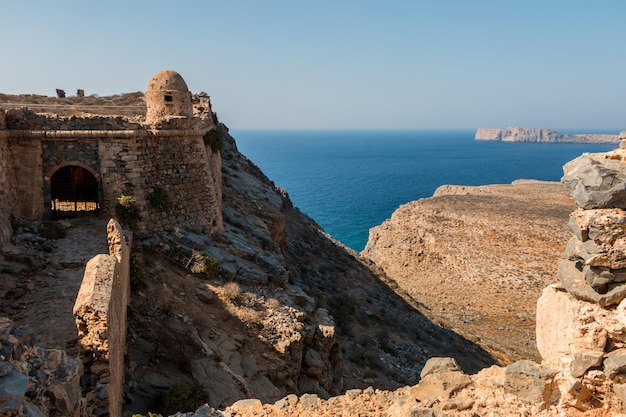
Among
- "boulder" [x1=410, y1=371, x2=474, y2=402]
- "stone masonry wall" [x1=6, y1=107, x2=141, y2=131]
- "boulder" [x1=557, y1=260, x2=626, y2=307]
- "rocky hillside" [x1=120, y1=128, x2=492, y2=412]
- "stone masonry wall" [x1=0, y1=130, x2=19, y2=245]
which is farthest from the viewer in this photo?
"stone masonry wall" [x1=6, y1=107, x2=141, y2=131]

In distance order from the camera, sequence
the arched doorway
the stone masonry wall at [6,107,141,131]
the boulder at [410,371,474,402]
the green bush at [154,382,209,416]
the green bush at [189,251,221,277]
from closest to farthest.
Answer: the boulder at [410,371,474,402], the green bush at [154,382,209,416], the stone masonry wall at [6,107,141,131], the green bush at [189,251,221,277], the arched doorway

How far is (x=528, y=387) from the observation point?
598 cm

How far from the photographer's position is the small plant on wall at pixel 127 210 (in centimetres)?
1552

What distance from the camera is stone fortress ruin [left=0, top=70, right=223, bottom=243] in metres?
15.1

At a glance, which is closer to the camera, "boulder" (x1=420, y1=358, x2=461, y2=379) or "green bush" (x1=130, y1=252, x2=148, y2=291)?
"boulder" (x1=420, y1=358, x2=461, y2=379)

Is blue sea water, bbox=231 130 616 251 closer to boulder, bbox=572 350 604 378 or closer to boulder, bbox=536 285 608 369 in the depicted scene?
boulder, bbox=536 285 608 369

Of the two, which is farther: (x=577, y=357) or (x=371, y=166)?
(x=371, y=166)

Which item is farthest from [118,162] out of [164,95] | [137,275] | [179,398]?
[179,398]

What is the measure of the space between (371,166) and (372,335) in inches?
6220

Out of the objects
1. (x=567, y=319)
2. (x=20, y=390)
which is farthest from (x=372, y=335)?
(x=20, y=390)

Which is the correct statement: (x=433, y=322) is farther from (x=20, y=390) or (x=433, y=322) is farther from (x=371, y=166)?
(x=371, y=166)

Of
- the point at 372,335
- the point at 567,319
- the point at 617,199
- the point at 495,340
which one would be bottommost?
the point at 495,340

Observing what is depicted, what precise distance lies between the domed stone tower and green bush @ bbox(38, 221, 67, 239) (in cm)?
507

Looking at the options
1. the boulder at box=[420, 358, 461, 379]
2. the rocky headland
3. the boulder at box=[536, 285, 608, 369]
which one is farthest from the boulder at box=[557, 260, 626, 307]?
the boulder at box=[420, 358, 461, 379]
